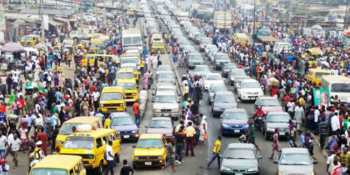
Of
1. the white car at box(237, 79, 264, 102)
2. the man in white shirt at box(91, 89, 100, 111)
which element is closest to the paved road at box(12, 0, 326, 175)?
the man in white shirt at box(91, 89, 100, 111)

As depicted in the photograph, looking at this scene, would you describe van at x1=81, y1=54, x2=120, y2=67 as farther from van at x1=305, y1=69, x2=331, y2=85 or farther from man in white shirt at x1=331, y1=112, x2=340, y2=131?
man in white shirt at x1=331, y1=112, x2=340, y2=131

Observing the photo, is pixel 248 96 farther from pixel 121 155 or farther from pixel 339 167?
pixel 339 167

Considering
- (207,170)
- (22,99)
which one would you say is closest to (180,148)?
(207,170)

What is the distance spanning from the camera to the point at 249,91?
4234 cm

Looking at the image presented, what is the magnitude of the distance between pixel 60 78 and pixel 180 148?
55.9 ft

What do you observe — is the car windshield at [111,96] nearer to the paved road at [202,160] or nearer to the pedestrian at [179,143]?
the paved road at [202,160]

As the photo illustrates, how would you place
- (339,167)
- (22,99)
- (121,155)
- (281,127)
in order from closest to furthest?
1. (339,167)
2. (121,155)
3. (281,127)
4. (22,99)

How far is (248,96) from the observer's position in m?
42.3

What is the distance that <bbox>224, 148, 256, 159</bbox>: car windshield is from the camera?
2512cm

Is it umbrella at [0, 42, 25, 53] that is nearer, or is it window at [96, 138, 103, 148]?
window at [96, 138, 103, 148]

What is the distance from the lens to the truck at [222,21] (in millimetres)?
97000

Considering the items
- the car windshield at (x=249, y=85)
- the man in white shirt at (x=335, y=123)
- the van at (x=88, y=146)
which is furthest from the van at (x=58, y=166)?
the car windshield at (x=249, y=85)

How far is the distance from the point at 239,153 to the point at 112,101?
45.8 ft

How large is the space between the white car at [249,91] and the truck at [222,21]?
179 feet
